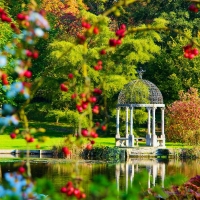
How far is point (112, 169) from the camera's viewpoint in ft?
96.2

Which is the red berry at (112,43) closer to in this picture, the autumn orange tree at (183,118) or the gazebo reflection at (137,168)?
the gazebo reflection at (137,168)

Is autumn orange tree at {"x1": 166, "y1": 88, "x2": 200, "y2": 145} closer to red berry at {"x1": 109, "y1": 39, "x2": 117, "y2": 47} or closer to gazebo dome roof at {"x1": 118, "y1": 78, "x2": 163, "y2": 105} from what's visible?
gazebo dome roof at {"x1": 118, "y1": 78, "x2": 163, "y2": 105}

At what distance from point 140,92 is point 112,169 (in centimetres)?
1222

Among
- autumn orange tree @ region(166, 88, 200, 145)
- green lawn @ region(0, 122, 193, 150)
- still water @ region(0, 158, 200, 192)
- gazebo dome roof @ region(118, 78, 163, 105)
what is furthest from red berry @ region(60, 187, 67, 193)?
autumn orange tree @ region(166, 88, 200, 145)

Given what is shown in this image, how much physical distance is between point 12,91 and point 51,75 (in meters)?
45.9

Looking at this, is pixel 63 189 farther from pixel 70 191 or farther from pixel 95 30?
pixel 95 30

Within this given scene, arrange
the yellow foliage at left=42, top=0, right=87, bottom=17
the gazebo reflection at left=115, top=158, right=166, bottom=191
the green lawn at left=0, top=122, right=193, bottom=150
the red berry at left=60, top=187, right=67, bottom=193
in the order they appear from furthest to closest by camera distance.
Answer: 1. the yellow foliage at left=42, top=0, right=87, bottom=17
2. the green lawn at left=0, top=122, right=193, bottom=150
3. the gazebo reflection at left=115, top=158, right=166, bottom=191
4. the red berry at left=60, top=187, right=67, bottom=193

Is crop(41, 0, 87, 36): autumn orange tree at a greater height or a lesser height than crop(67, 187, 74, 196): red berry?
greater

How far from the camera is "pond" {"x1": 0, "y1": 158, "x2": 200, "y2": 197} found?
25.9 meters

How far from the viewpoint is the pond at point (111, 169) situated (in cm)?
2594

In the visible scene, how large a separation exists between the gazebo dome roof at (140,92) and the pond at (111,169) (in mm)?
6574

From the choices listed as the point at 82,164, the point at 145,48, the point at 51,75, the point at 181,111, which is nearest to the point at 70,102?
the point at 51,75

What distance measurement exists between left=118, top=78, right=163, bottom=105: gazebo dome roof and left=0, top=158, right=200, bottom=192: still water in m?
6.66

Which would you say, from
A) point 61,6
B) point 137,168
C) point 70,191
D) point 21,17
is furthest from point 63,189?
point 61,6
